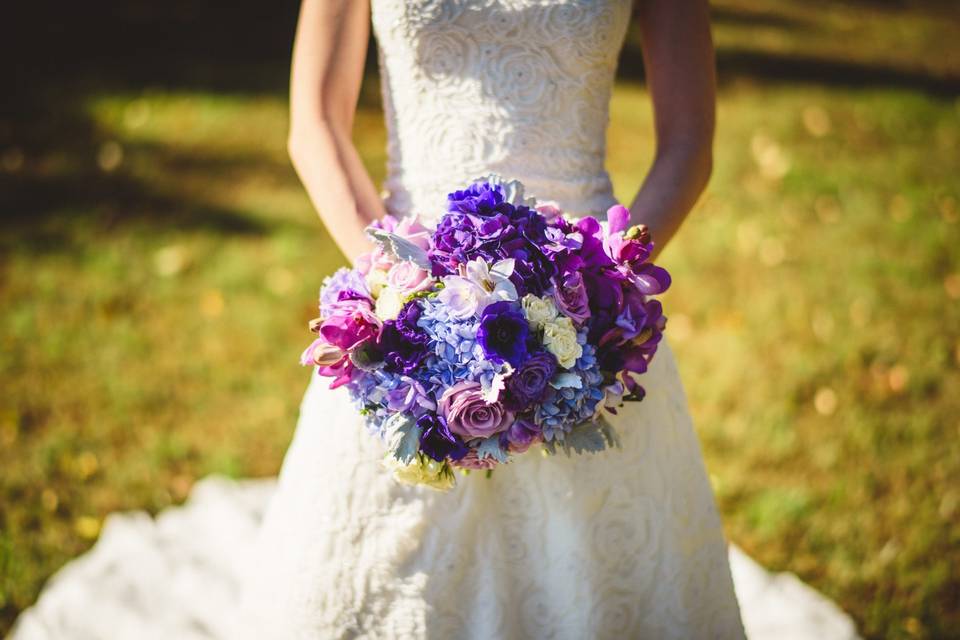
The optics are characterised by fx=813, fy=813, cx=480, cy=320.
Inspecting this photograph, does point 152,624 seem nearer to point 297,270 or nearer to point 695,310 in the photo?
point 297,270

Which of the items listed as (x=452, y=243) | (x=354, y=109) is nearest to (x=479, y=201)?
(x=452, y=243)

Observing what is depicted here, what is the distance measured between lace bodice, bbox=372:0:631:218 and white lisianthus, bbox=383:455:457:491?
634 millimetres

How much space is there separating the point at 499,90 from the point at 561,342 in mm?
671

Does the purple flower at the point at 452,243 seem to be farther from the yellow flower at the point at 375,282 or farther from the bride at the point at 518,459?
the bride at the point at 518,459

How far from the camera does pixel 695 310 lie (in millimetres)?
4184

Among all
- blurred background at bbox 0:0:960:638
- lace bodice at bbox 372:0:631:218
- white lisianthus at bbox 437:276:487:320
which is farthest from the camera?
blurred background at bbox 0:0:960:638

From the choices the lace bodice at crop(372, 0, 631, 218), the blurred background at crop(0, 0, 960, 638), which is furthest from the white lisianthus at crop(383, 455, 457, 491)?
the blurred background at crop(0, 0, 960, 638)

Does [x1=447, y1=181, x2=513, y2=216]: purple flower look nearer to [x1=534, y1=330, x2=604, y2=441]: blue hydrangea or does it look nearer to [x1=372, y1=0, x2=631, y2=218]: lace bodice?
[x1=534, y1=330, x2=604, y2=441]: blue hydrangea

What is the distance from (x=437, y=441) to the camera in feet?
4.59

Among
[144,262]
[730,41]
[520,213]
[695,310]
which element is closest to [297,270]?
[144,262]

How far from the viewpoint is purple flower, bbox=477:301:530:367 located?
1341 millimetres

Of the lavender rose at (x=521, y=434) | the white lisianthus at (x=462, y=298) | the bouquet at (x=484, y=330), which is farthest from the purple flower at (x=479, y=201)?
the lavender rose at (x=521, y=434)

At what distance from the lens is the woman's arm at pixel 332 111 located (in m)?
1.76

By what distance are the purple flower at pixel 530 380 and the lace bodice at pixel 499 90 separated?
0.58 metres
